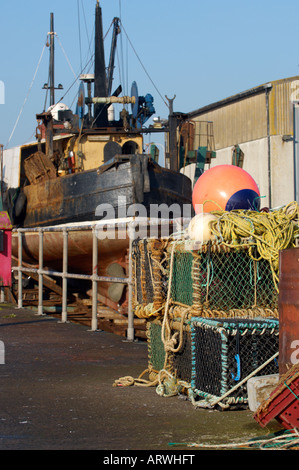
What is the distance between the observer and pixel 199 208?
575 cm

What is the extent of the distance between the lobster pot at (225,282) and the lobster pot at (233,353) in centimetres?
25

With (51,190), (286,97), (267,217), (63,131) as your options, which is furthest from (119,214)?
(286,97)

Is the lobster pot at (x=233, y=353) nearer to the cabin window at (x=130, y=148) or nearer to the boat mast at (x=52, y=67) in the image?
the cabin window at (x=130, y=148)

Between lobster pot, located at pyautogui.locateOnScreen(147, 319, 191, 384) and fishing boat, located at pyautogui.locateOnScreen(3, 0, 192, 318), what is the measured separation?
6147 millimetres

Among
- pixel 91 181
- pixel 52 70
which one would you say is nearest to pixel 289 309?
pixel 91 181

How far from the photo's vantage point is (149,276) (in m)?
5.28

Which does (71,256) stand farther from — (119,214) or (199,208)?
(199,208)

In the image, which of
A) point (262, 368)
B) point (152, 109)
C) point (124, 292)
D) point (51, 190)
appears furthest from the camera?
point (152, 109)

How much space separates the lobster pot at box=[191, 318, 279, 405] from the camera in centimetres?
402

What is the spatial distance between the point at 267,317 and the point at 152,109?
13905mm

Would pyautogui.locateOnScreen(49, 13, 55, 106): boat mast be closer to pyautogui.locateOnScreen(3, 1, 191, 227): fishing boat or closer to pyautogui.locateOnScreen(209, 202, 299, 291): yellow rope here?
pyautogui.locateOnScreen(3, 1, 191, 227): fishing boat

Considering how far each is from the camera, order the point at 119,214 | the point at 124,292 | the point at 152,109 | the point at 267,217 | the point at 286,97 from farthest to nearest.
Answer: the point at 286,97
the point at 152,109
the point at 119,214
the point at 124,292
the point at 267,217

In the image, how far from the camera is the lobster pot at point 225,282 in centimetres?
447

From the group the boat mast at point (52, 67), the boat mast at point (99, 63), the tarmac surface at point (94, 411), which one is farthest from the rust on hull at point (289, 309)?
the boat mast at point (52, 67)
